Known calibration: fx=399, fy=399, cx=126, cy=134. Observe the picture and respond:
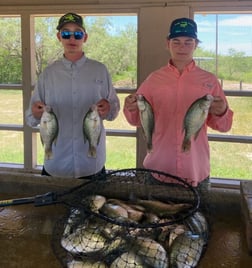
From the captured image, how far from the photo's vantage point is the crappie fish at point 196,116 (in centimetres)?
188

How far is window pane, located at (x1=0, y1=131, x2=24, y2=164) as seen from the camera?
4289 mm

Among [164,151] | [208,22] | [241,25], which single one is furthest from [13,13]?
[164,151]

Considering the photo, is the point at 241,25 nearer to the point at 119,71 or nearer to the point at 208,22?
the point at 208,22

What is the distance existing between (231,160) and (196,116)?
2124 mm

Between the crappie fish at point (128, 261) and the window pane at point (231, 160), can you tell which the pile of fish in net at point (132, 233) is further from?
the window pane at point (231, 160)

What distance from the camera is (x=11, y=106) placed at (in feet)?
14.2

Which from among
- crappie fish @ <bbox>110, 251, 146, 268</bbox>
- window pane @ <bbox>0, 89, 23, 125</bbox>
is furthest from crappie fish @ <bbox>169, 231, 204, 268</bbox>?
window pane @ <bbox>0, 89, 23, 125</bbox>

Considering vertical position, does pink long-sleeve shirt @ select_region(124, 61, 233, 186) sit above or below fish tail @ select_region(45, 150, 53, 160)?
above

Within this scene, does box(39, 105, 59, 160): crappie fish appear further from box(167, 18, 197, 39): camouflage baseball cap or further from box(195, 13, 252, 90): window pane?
box(195, 13, 252, 90): window pane

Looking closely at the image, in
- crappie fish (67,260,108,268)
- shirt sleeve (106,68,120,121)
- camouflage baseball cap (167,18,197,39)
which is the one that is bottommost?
crappie fish (67,260,108,268)

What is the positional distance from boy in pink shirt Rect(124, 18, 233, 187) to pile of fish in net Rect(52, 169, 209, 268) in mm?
417

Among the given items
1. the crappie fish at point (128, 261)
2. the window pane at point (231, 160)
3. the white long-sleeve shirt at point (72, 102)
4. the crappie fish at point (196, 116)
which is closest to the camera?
the crappie fish at point (128, 261)

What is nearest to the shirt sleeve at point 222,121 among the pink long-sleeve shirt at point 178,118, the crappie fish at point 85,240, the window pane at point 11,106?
the pink long-sleeve shirt at point 178,118

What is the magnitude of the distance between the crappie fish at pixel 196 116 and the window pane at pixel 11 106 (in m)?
2.62
